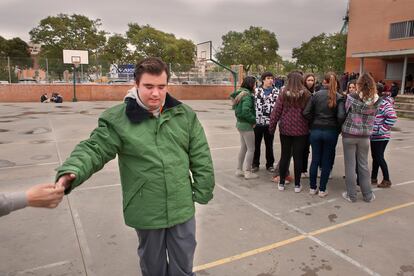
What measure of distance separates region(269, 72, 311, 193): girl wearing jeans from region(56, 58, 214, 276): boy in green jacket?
3024 mm

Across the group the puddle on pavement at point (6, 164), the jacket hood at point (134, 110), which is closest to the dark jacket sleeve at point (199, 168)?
the jacket hood at point (134, 110)

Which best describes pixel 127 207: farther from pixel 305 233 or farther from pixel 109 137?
pixel 305 233

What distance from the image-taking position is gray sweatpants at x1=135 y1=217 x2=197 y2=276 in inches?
91.3

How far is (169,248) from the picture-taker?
237cm

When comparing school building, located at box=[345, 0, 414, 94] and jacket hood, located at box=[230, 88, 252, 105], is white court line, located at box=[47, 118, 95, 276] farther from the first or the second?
school building, located at box=[345, 0, 414, 94]

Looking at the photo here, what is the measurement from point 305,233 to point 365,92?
2100 mm

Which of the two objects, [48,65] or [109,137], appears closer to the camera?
[109,137]

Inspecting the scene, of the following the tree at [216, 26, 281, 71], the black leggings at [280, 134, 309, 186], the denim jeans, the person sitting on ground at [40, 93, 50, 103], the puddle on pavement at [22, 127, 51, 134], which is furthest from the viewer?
the tree at [216, 26, 281, 71]

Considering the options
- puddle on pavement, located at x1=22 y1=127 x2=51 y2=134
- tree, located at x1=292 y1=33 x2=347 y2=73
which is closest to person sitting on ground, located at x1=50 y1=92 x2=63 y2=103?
puddle on pavement, located at x1=22 y1=127 x2=51 y2=134

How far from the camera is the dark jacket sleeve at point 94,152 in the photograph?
1978 mm

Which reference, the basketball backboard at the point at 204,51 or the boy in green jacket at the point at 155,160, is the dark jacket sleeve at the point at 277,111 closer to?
the boy in green jacket at the point at 155,160

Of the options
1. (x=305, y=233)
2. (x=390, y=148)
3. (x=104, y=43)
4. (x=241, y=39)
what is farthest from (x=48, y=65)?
(x=241, y=39)

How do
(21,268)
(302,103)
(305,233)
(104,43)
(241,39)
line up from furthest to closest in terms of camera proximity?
(241,39), (104,43), (302,103), (305,233), (21,268)

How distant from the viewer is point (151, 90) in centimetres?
220
